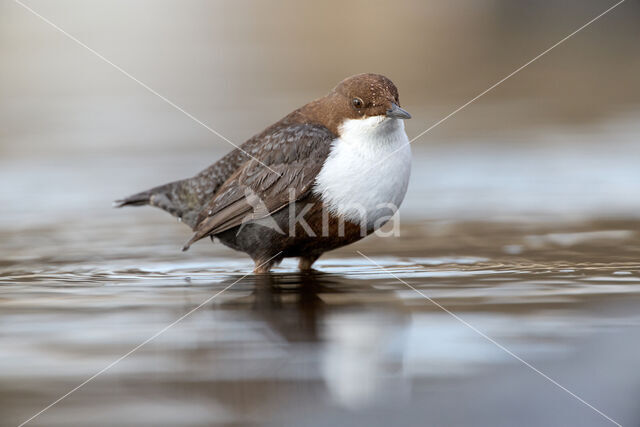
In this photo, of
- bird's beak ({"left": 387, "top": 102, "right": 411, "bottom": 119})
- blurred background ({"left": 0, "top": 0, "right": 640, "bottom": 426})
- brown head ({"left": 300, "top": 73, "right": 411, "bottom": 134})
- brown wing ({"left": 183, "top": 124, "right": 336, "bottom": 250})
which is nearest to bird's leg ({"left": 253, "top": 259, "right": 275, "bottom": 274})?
blurred background ({"left": 0, "top": 0, "right": 640, "bottom": 426})

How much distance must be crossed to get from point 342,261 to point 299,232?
793mm

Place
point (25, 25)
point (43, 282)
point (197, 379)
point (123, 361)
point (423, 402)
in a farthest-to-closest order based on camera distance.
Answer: point (25, 25), point (43, 282), point (123, 361), point (197, 379), point (423, 402)

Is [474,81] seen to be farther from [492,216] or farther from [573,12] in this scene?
[492,216]

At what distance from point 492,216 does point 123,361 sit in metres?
4.17

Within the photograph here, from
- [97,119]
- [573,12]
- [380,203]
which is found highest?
[573,12]

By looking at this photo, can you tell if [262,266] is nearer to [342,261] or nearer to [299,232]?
[299,232]

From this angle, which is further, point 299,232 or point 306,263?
point 306,263

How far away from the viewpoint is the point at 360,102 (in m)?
5.80

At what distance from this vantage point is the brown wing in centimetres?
582

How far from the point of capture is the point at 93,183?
967 cm

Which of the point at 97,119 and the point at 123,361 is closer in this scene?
the point at 123,361

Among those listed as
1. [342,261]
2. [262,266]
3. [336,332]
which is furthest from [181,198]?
[336,332]

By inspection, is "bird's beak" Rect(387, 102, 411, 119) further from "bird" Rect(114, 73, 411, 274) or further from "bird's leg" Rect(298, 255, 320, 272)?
"bird's leg" Rect(298, 255, 320, 272)

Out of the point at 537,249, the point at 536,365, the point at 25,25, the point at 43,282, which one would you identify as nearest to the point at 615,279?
the point at 537,249
